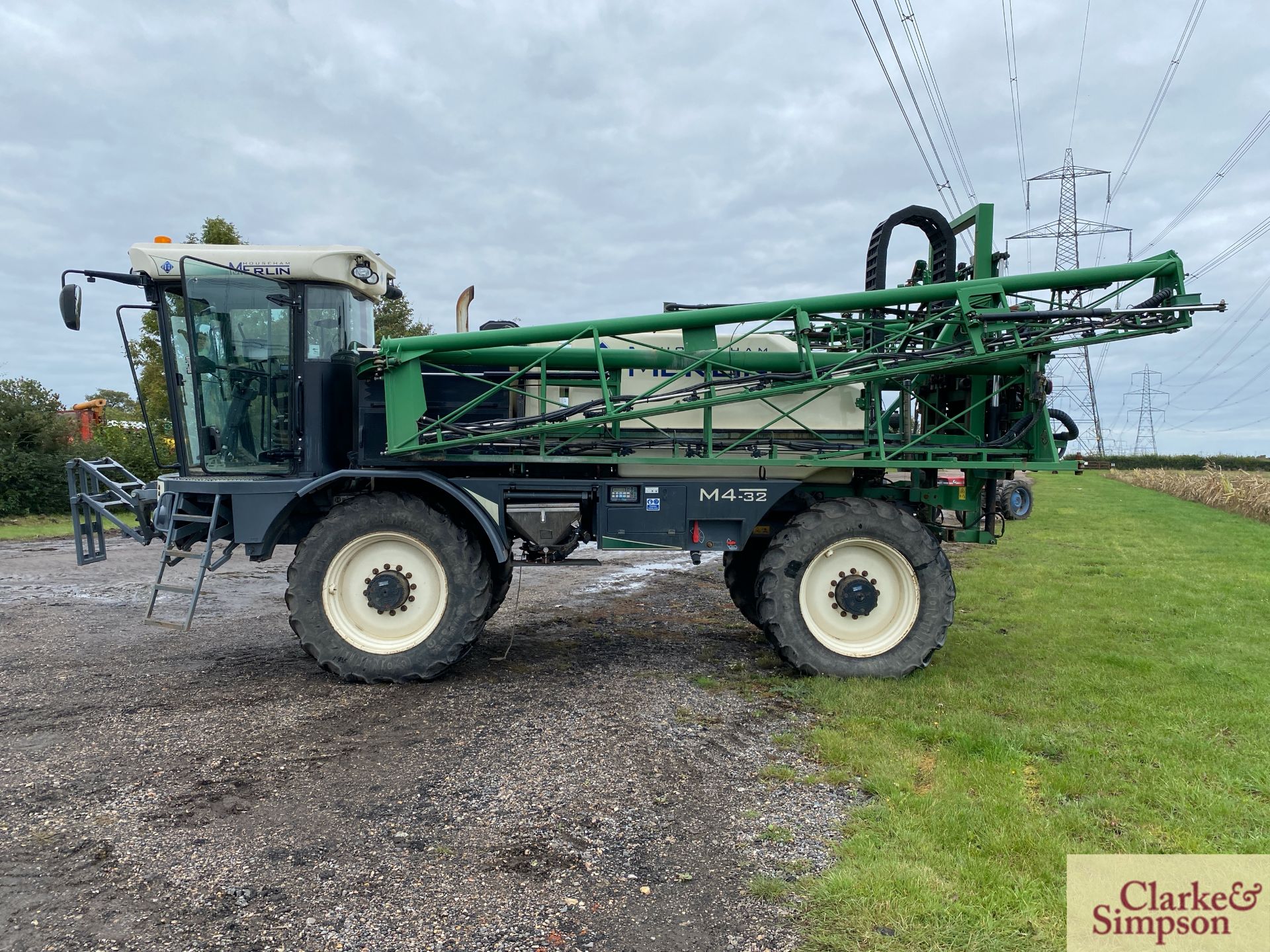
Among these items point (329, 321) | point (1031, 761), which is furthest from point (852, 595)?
point (329, 321)

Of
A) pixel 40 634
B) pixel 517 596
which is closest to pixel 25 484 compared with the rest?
pixel 40 634

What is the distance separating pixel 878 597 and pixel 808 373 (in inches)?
71.6

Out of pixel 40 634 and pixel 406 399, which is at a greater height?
pixel 406 399

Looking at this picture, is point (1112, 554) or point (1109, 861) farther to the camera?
point (1112, 554)

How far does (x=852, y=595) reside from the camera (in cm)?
629

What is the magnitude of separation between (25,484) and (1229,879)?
23.0m

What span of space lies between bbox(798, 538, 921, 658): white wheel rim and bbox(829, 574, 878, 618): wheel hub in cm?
5

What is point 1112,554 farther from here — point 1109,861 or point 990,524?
point 1109,861

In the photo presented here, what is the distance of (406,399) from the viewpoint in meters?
6.20

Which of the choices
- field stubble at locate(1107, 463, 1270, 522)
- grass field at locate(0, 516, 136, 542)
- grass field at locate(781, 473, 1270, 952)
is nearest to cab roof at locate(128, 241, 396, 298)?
grass field at locate(781, 473, 1270, 952)

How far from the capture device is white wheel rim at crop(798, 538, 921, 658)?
634cm

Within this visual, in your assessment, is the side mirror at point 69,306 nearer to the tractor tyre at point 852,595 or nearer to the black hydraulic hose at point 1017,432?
the tractor tyre at point 852,595

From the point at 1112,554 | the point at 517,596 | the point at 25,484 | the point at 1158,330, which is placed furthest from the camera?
the point at 25,484

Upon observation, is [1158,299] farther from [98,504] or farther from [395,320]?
[395,320]
